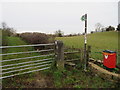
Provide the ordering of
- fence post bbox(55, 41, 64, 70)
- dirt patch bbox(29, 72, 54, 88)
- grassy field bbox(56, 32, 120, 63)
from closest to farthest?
dirt patch bbox(29, 72, 54, 88) → fence post bbox(55, 41, 64, 70) → grassy field bbox(56, 32, 120, 63)

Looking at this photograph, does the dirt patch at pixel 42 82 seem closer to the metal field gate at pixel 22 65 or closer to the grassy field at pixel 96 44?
the metal field gate at pixel 22 65

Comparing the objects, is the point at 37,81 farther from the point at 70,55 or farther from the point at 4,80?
the point at 70,55

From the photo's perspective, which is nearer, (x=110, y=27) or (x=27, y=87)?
(x=27, y=87)

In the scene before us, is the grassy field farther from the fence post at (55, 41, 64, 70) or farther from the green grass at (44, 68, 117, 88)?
the fence post at (55, 41, 64, 70)

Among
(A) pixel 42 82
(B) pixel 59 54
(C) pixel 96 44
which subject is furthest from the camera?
(C) pixel 96 44

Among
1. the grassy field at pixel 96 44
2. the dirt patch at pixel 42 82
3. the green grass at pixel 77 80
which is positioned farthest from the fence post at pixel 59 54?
A: the grassy field at pixel 96 44

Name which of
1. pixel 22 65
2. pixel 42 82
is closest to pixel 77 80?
pixel 42 82

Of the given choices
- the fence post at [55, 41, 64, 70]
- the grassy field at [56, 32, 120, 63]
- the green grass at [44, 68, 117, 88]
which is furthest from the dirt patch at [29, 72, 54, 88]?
the grassy field at [56, 32, 120, 63]

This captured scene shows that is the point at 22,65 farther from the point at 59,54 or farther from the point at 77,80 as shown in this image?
the point at 77,80

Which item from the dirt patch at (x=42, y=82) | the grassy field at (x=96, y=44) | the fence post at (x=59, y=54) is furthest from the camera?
the grassy field at (x=96, y=44)

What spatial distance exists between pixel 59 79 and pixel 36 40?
5.46 meters

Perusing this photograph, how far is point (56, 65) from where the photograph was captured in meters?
4.74

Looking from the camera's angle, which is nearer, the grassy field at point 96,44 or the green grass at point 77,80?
the green grass at point 77,80

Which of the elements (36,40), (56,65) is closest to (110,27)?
(36,40)
